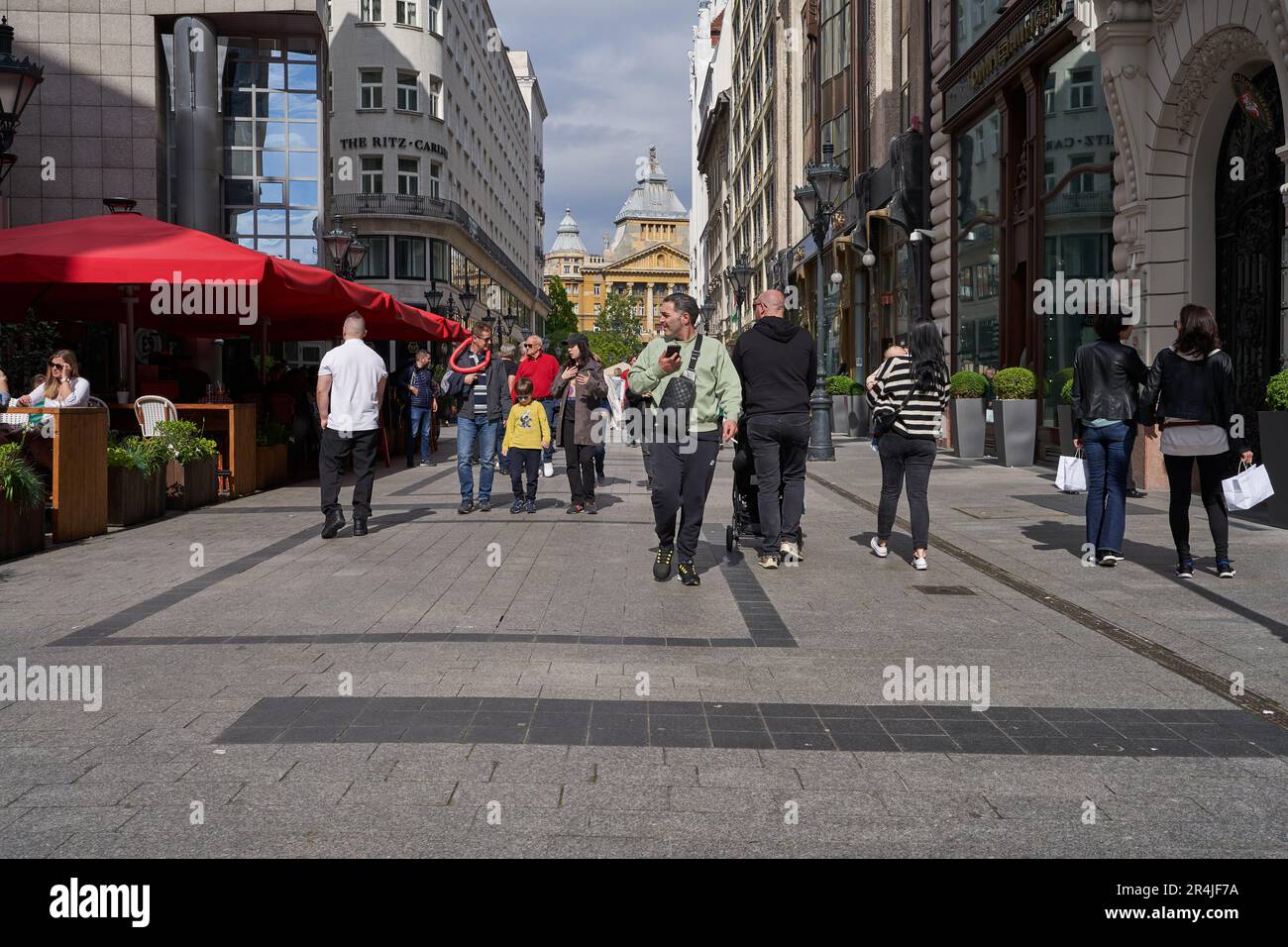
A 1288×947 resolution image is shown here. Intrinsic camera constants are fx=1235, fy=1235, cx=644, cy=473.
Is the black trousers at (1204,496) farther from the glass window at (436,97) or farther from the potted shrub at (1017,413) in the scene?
the glass window at (436,97)

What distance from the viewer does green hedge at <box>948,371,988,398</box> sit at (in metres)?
19.0

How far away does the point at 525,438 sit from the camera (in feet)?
40.2

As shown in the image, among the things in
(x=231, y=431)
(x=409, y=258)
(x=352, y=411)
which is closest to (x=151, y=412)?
(x=231, y=431)

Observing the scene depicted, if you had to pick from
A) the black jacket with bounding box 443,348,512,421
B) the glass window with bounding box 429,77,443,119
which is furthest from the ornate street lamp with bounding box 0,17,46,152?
the glass window with bounding box 429,77,443,119

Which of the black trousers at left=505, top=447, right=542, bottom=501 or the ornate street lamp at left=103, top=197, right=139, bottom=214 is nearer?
the black trousers at left=505, top=447, right=542, bottom=501

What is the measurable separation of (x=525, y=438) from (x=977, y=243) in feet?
38.7

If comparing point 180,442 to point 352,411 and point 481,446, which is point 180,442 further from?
point 481,446

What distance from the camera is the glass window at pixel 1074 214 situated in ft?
51.7

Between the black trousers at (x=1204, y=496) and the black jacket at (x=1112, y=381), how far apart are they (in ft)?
1.47

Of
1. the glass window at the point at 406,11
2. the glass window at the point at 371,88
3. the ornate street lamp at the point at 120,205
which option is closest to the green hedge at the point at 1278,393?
the ornate street lamp at the point at 120,205

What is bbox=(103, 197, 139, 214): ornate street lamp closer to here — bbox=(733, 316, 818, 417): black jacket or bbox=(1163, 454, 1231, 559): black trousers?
bbox=(733, 316, 818, 417): black jacket

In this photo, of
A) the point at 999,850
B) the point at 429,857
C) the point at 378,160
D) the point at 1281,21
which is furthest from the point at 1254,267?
the point at 378,160

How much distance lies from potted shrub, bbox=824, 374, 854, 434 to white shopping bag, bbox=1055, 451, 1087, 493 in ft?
65.9
